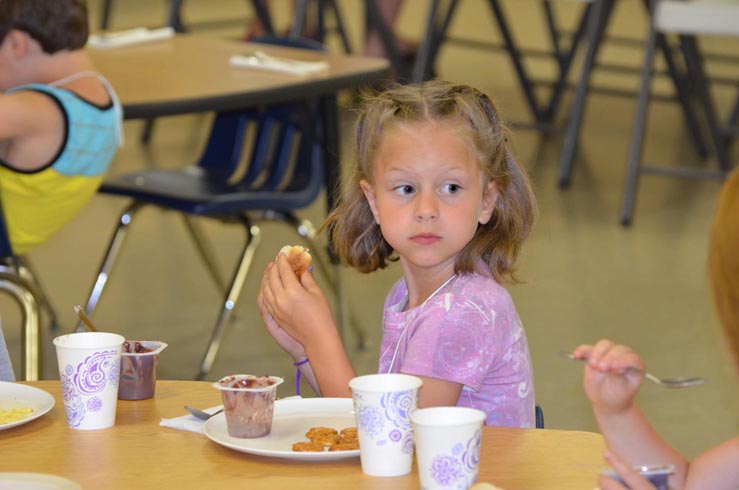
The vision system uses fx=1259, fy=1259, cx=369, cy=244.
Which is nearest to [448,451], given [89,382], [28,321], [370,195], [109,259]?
[89,382]

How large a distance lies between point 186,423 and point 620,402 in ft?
1.40

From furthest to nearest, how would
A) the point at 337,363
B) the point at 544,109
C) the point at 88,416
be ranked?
the point at 544,109, the point at 337,363, the point at 88,416

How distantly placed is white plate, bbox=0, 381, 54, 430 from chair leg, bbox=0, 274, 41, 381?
0.93m

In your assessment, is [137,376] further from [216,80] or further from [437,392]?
[216,80]

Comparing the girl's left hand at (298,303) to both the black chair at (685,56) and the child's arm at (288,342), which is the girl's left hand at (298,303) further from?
the black chair at (685,56)

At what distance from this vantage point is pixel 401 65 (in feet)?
18.0

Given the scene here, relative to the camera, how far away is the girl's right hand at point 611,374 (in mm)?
1086

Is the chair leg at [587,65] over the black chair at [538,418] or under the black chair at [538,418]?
over

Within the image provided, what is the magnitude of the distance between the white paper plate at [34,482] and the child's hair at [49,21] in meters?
1.52

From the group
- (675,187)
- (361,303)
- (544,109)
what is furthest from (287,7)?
(361,303)

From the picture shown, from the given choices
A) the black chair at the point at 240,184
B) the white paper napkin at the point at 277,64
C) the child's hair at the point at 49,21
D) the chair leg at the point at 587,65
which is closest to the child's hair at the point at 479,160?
the child's hair at the point at 49,21

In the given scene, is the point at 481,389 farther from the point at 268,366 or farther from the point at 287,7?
the point at 287,7

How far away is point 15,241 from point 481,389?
50.9 inches

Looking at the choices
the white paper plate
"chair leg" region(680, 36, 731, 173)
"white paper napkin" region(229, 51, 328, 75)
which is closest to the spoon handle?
the white paper plate
